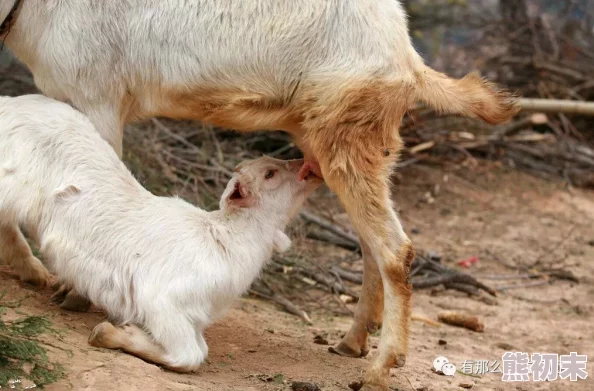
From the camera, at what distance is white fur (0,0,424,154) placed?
4801 mm

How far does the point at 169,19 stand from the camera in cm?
488

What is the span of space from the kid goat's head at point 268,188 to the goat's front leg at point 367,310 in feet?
2.18

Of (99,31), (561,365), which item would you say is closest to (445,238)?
(561,365)

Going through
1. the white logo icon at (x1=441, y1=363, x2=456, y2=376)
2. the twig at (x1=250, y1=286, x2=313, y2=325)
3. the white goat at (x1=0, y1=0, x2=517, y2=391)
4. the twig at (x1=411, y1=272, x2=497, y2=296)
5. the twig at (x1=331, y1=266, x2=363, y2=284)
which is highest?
the white goat at (x1=0, y1=0, x2=517, y2=391)

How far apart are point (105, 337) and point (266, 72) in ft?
5.54

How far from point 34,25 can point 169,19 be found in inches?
28.9

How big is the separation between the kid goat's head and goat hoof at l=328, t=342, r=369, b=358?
968mm

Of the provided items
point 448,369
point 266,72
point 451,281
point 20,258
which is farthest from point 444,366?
point 20,258

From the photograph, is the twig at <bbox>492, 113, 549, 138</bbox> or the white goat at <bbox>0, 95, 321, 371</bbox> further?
the twig at <bbox>492, 113, 549, 138</bbox>

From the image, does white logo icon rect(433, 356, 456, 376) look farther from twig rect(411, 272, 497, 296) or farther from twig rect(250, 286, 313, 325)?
twig rect(411, 272, 497, 296)

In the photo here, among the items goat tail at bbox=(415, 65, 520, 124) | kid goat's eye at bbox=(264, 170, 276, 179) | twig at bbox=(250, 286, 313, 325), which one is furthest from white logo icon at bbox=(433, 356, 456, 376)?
A: kid goat's eye at bbox=(264, 170, 276, 179)

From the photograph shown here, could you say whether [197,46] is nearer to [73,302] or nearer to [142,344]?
[73,302]

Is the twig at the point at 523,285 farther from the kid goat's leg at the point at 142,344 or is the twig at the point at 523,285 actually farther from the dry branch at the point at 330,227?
the kid goat's leg at the point at 142,344

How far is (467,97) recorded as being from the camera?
5.11 metres
